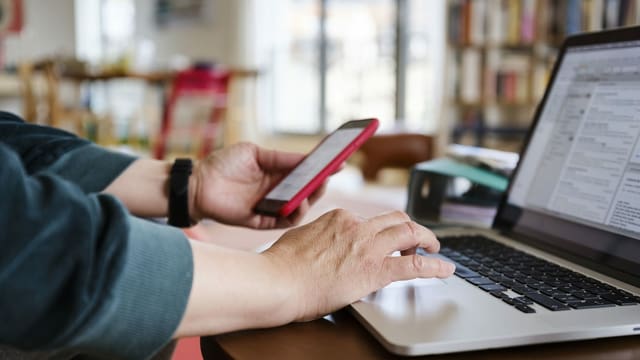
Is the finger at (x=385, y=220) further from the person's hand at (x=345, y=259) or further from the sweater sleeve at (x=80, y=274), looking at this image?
the sweater sleeve at (x=80, y=274)

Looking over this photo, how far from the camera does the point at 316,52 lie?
6.39 m

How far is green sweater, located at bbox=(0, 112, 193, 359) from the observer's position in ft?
1.25

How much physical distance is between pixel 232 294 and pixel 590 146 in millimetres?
423

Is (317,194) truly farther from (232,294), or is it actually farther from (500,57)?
(500,57)

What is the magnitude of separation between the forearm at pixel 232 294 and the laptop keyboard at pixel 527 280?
168mm

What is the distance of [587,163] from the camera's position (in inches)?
27.5

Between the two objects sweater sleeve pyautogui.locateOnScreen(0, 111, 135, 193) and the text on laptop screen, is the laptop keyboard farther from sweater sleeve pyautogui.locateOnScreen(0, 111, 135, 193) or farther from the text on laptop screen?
sweater sleeve pyautogui.locateOnScreen(0, 111, 135, 193)

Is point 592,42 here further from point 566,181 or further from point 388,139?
point 388,139

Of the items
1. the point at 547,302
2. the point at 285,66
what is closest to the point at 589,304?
the point at 547,302

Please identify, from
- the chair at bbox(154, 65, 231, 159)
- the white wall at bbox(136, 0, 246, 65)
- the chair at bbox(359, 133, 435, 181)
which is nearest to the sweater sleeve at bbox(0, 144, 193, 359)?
the chair at bbox(359, 133, 435, 181)

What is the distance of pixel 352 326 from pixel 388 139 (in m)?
1.72

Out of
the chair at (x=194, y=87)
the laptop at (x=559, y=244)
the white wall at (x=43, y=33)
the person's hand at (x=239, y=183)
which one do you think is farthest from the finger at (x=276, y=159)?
the white wall at (x=43, y=33)

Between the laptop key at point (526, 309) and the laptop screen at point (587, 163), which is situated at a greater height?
the laptop screen at point (587, 163)

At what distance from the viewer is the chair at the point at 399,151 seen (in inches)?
83.4
